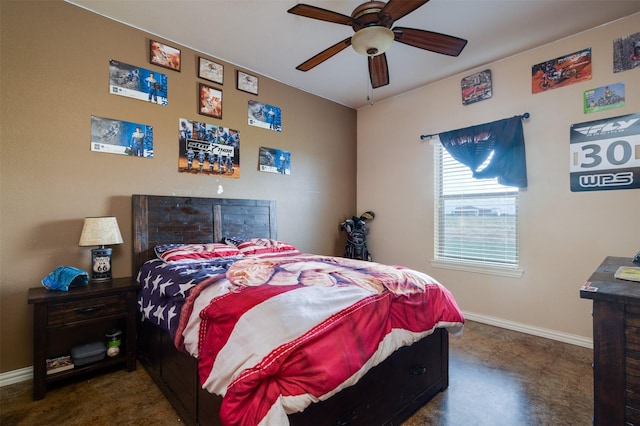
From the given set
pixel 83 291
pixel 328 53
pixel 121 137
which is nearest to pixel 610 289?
pixel 328 53

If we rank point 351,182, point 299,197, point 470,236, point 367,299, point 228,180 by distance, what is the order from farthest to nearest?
point 351,182, point 299,197, point 470,236, point 228,180, point 367,299

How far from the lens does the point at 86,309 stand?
205 cm

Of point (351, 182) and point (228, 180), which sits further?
point (351, 182)

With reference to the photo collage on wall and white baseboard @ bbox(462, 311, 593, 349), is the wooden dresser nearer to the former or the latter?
white baseboard @ bbox(462, 311, 593, 349)

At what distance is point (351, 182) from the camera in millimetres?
4609

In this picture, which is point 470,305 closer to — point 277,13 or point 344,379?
point 344,379

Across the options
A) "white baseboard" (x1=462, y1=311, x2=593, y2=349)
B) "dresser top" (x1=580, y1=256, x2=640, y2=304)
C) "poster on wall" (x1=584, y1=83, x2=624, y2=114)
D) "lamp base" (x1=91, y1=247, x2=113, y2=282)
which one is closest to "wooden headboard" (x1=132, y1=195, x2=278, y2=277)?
"lamp base" (x1=91, y1=247, x2=113, y2=282)

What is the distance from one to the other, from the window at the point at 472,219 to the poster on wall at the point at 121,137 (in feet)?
10.5

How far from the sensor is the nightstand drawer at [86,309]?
195 cm

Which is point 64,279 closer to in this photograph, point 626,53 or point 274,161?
point 274,161

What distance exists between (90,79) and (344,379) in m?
2.89

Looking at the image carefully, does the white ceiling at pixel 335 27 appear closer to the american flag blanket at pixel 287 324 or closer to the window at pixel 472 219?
the window at pixel 472 219

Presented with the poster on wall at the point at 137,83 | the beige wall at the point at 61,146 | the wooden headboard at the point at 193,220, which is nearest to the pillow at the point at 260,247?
the wooden headboard at the point at 193,220

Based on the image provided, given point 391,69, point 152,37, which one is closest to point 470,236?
point 391,69
